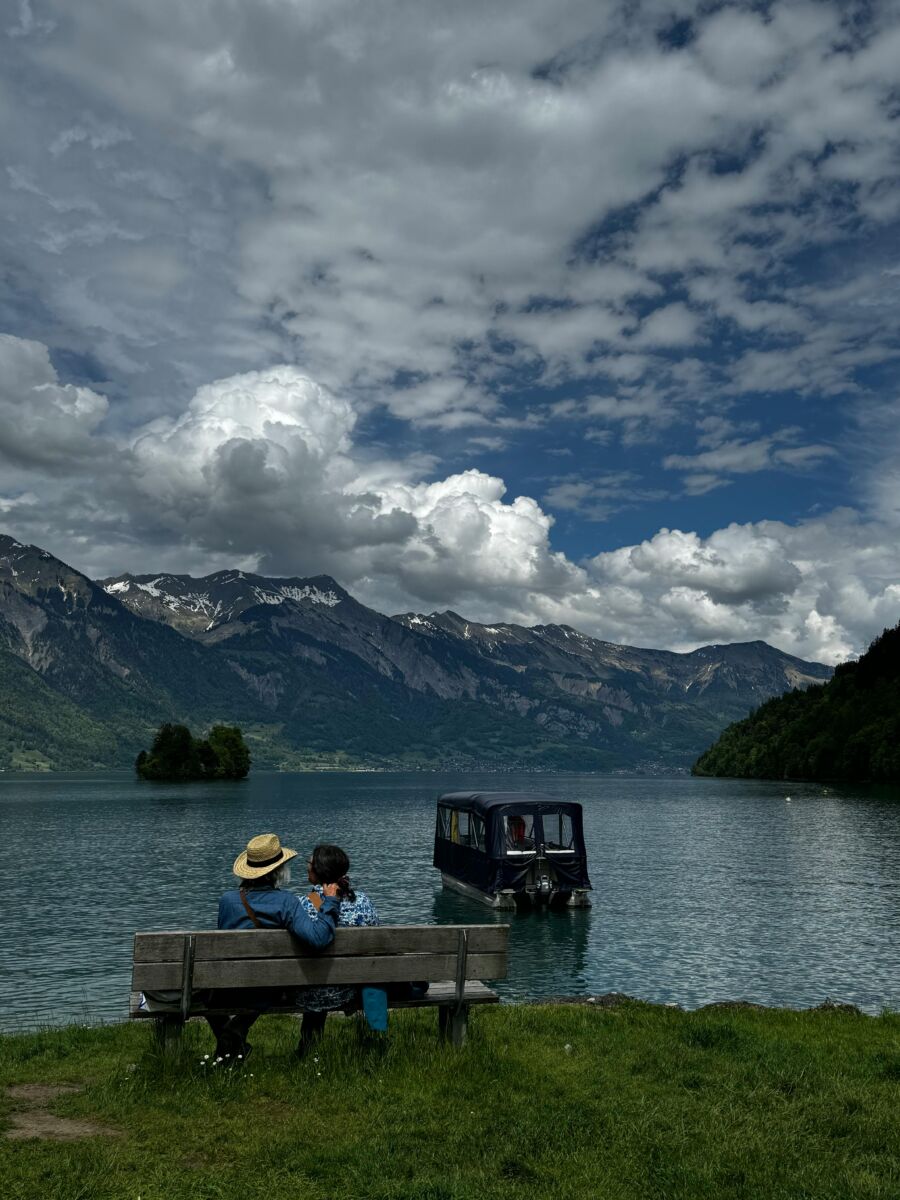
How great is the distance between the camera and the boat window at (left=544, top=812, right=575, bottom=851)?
1849 inches

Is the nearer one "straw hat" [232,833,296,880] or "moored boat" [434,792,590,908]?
"straw hat" [232,833,296,880]

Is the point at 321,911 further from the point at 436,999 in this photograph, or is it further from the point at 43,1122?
the point at 43,1122

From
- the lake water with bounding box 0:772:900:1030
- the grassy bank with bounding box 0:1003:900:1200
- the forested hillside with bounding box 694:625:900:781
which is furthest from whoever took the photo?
the forested hillside with bounding box 694:625:900:781

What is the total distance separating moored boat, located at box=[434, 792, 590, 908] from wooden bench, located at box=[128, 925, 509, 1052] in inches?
1299

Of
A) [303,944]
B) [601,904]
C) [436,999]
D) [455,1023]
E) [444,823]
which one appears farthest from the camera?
[444,823]

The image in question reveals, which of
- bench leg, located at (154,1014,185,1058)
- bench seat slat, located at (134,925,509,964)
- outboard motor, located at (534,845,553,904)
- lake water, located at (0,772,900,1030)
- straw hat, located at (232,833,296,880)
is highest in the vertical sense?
straw hat, located at (232,833,296,880)

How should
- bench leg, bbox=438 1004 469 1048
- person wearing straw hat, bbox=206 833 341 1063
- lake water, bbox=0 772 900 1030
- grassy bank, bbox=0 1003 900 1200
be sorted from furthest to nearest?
1. lake water, bbox=0 772 900 1030
2. bench leg, bbox=438 1004 469 1048
3. person wearing straw hat, bbox=206 833 341 1063
4. grassy bank, bbox=0 1003 900 1200

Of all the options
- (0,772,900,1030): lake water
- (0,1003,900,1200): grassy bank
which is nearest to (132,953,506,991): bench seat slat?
(0,1003,900,1200): grassy bank

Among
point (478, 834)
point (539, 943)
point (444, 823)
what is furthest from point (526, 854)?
point (444, 823)

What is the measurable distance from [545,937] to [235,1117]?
100 feet

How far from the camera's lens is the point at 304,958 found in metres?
11.9

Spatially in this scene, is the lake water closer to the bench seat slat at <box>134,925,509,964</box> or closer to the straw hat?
the straw hat

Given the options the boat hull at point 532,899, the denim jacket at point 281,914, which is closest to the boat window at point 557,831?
the boat hull at point 532,899

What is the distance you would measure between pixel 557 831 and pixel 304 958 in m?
37.7
